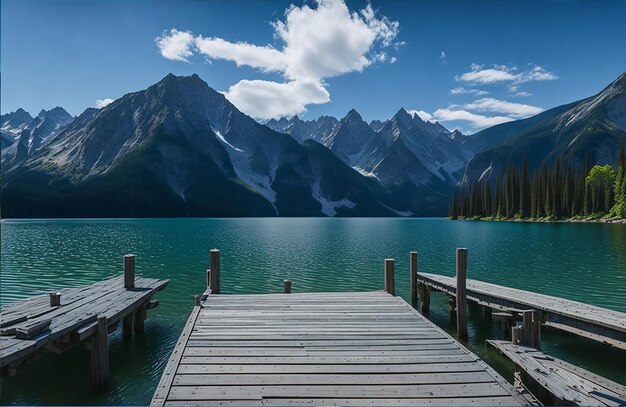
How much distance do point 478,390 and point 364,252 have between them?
51251 millimetres

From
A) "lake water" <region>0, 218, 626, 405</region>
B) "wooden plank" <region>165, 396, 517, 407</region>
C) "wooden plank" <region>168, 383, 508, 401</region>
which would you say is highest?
"wooden plank" <region>168, 383, 508, 401</region>

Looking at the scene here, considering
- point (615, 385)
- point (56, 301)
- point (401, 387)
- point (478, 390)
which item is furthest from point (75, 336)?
point (615, 385)

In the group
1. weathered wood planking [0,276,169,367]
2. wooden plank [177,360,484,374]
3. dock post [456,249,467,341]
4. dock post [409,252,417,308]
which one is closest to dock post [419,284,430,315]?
dock post [409,252,417,308]

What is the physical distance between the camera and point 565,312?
18.7 metres

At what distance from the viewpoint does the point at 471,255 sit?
56156mm

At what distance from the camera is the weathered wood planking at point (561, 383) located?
10.5 metres

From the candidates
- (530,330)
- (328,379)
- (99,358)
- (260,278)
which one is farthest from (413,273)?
(99,358)

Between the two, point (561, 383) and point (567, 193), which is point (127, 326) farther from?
point (567, 193)

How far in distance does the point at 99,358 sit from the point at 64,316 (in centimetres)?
324

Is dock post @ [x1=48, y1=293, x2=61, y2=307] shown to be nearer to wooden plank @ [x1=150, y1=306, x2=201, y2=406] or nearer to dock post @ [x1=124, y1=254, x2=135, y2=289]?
dock post @ [x1=124, y1=254, x2=135, y2=289]

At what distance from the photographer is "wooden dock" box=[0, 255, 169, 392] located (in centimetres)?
1303

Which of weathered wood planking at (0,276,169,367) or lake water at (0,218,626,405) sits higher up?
weathered wood planking at (0,276,169,367)

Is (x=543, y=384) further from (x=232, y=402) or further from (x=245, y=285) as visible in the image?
(x=245, y=285)

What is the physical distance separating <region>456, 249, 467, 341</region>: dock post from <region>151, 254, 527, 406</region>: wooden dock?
463 cm
